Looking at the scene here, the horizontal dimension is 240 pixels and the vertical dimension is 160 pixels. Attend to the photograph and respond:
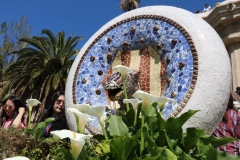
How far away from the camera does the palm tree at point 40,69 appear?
1285cm

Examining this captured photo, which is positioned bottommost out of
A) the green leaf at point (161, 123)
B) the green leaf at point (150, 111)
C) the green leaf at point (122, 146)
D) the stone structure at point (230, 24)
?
the green leaf at point (122, 146)

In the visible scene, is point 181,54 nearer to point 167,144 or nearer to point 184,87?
point 184,87

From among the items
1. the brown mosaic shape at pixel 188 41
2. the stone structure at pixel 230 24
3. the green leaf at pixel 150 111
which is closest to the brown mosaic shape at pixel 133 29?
the brown mosaic shape at pixel 188 41

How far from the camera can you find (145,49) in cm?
393

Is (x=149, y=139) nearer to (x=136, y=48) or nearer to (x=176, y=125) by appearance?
(x=176, y=125)

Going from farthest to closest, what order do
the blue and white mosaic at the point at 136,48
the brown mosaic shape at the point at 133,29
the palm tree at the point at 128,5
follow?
the palm tree at the point at 128,5 → the brown mosaic shape at the point at 133,29 → the blue and white mosaic at the point at 136,48

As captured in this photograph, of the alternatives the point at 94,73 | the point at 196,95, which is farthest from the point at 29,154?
the point at 94,73

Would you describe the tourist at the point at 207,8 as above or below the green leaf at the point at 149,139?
above

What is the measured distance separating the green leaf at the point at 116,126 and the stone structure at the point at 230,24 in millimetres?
10184

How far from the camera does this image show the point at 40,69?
13.1 metres

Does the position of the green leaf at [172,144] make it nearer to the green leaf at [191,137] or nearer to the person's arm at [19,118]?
the green leaf at [191,137]

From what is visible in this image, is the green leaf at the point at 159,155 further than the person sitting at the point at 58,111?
No

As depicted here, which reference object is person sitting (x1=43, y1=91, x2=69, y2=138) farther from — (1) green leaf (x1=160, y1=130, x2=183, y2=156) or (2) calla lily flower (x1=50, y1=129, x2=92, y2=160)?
(2) calla lily flower (x1=50, y1=129, x2=92, y2=160)

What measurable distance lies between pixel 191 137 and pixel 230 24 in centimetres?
1063
